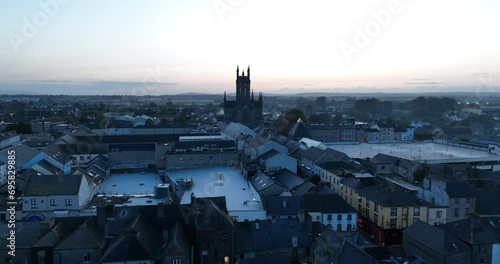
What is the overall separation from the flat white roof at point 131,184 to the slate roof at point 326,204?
15225mm

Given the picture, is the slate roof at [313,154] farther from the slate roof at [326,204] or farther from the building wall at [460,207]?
the building wall at [460,207]

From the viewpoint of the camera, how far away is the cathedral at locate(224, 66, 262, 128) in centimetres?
8862

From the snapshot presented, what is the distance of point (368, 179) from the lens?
38.5 metres

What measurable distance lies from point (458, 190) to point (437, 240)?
422 inches

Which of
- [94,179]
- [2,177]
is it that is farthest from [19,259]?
[2,177]

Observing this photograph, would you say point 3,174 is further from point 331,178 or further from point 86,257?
point 331,178

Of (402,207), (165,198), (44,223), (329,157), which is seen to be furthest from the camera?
(329,157)

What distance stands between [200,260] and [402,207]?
59.0 ft

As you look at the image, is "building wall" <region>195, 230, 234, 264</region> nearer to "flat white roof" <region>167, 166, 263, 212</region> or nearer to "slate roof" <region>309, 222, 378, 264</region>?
"slate roof" <region>309, 222, 378, 264</region>

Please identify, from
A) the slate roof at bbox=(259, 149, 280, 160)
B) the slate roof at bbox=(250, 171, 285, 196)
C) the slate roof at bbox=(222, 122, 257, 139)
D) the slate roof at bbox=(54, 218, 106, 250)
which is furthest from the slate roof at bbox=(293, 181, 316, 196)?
the slate roof at bbox=(222, 122, 257, 139)

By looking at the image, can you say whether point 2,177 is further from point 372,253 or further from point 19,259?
point 372,253

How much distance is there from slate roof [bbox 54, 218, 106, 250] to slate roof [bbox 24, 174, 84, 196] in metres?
9.06

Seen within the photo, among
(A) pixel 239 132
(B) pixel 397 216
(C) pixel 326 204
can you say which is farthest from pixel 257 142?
(B) pixel 397 216

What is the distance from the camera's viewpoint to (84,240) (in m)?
23.9
